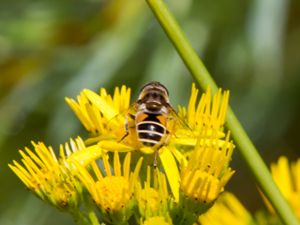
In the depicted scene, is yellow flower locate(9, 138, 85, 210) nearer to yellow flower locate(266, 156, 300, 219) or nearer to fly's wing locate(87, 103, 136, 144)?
fly's wing locate(87, 103, 136, 144)

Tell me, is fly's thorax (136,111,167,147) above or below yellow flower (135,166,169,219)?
above

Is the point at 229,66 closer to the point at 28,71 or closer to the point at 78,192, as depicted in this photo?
the point at 28,71

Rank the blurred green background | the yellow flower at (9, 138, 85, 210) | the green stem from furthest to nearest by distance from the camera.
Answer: the blurred green background
the yellow flower at (9, 138, 85, 210)
the green stem

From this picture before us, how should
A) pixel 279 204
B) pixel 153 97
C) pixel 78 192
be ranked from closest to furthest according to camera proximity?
pixel 279 204, pixel 78 192, pixel 153 97

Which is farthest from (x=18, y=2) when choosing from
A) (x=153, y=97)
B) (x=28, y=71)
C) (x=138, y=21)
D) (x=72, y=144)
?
(x=72, y=144)

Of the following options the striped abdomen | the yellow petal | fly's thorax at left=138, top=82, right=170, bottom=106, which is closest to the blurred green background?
fly's thorax at left=138, top=82, right=170, bottom=106

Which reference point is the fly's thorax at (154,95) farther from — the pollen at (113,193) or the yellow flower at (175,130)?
the pollen at (113,193)

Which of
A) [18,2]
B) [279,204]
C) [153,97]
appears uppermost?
[18,2]

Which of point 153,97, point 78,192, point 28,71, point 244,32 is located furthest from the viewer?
point 28,71

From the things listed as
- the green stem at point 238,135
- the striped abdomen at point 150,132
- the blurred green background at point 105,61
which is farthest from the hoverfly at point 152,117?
the blurred green background at point 105,61
